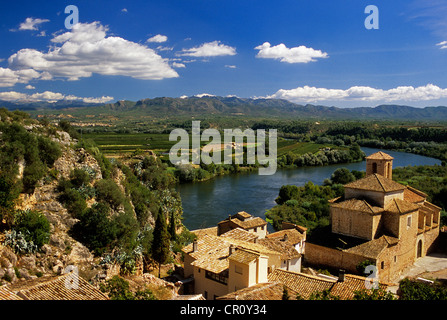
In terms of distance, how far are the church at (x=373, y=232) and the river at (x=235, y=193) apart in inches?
441

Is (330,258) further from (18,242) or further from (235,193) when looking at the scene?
(235,193)

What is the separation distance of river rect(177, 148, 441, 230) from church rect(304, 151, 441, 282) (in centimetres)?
1120

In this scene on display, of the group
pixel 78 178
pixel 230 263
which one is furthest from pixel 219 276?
pixel 78 178

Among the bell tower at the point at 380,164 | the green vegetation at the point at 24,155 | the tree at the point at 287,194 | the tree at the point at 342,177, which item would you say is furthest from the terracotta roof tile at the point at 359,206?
the tree at the point at 342,177

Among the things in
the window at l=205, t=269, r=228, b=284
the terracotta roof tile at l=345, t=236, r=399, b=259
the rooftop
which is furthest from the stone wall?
the window at l=205, t=269, r=228, b=284

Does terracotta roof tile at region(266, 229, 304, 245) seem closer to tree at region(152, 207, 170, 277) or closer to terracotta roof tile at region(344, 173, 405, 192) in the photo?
terracotta roof tile at region(344, 173, 405, 192)

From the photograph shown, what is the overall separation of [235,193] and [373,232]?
20.7m

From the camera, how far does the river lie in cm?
2672

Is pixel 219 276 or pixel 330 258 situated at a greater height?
pixel 219 276

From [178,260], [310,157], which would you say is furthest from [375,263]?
[310,157]

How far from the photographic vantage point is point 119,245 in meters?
11.9

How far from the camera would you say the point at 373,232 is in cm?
1365
